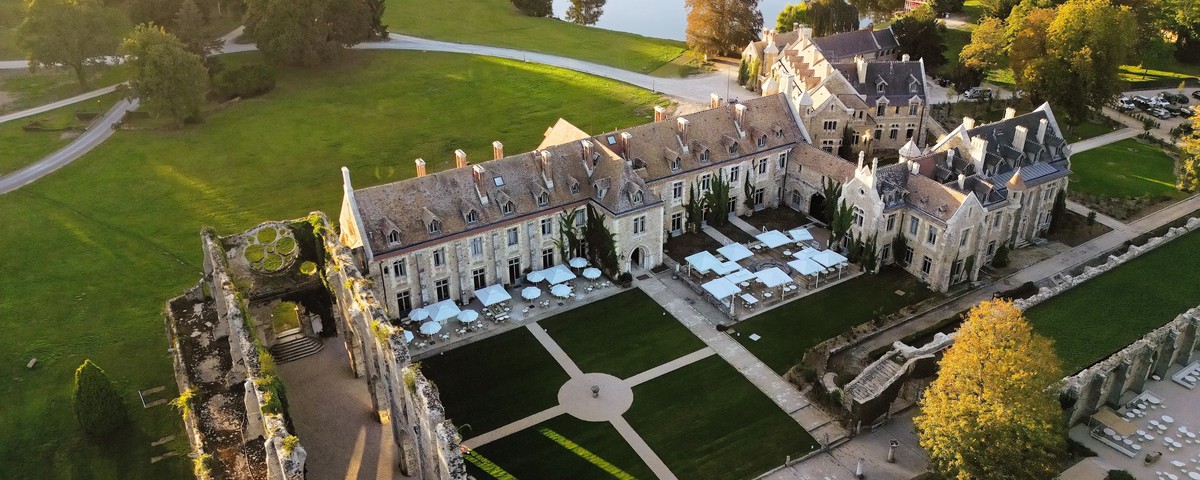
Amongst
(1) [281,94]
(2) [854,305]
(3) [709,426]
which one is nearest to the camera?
(3) [709,426]

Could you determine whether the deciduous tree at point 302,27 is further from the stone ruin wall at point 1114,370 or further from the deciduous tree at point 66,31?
the stone ruin wall at point 1114,370

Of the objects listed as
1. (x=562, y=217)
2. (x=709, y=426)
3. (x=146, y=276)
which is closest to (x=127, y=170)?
(x=146, y=276)

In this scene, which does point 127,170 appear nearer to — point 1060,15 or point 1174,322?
point 1174,322

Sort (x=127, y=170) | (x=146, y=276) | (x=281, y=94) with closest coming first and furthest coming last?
1. (x=146, y=276)
2. (x=127, y=170)
3. (x=281, y=94)

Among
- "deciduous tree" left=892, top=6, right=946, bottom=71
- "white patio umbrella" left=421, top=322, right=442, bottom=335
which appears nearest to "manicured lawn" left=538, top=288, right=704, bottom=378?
"white patio umbrella" left=421, top=322, right=442, bottom=335

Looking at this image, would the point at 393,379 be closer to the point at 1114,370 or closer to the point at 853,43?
the point at 1114,370

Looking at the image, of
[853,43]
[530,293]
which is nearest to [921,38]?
[853,43]

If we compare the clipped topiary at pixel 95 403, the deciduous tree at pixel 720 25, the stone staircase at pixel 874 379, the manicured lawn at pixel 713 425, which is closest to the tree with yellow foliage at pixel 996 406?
the stone staircase at pixel 874 379

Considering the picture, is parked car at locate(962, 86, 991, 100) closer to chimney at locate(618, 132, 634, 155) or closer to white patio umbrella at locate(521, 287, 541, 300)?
chimney at locate(618, 132, 634, 155)
